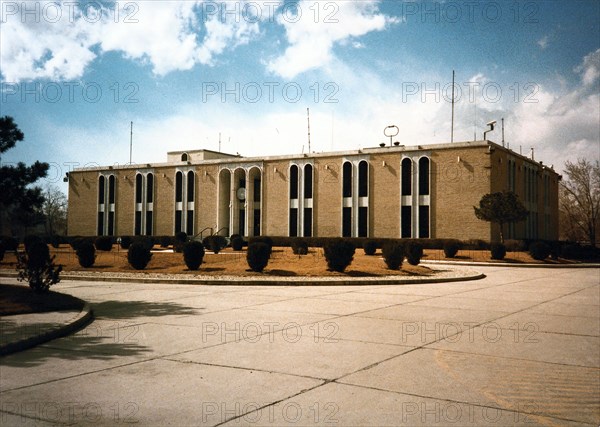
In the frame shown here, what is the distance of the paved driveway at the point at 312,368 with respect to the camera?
4.52 meters

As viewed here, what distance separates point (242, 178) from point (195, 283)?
35.0 metres

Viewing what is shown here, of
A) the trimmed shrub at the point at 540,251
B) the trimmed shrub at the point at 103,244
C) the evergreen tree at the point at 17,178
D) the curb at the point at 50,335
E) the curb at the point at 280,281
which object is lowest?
the curb at the point at 280,281

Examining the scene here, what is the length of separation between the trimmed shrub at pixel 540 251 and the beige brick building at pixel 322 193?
5937 mm

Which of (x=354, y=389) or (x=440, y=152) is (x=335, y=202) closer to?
(x=440, y=152)

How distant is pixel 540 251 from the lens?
3161cm

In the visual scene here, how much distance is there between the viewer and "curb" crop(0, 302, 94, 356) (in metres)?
6.78

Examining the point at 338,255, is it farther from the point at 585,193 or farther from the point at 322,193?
the point at 585,193

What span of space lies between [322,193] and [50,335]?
38.0m

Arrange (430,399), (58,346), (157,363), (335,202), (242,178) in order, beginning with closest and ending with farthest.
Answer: (430,399), (157,363), (58,346), (335,202), (242,178)

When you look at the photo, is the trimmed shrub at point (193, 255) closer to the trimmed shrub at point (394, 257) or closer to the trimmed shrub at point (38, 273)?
the trimmed shrub at point (394, 257)

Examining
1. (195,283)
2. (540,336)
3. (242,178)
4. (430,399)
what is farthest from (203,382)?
(242,178)

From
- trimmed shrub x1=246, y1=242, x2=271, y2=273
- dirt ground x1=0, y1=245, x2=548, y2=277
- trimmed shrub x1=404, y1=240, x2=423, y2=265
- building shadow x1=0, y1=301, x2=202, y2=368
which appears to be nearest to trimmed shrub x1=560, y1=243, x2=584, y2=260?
trimmed shrub x1=404, y1=240, x2=423, y2=265

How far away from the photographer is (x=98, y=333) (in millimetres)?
8125

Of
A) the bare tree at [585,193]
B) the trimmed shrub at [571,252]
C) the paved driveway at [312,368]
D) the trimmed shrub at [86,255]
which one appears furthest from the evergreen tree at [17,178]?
the bare tree at [585,193]
